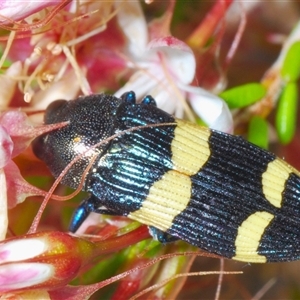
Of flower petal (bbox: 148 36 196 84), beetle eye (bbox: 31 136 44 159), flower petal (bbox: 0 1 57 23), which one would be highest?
flower petal (bbox: 0 1 57 23)

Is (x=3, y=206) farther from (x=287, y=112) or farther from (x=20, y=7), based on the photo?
(x=287, y=112)

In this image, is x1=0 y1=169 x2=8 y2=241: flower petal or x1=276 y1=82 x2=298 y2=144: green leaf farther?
x1=276 y1=82 x2=298 y2=144: green leaf

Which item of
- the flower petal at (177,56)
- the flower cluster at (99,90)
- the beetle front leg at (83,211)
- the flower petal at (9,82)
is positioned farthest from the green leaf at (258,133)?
the flower petal at (9,82)

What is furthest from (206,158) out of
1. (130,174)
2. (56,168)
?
(56,168)

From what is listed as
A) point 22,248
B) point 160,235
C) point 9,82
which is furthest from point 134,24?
point 22,248

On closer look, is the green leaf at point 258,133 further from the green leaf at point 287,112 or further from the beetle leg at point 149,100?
the beetle leg at point 149,100

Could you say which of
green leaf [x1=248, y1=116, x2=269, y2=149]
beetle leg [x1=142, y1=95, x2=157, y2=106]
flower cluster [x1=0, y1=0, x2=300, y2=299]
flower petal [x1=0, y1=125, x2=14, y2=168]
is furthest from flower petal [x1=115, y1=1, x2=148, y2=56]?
flower petal [x1=0, y1=125, x2=14, y2=168]

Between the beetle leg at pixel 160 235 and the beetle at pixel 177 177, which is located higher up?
the beetle at pixel 177 177

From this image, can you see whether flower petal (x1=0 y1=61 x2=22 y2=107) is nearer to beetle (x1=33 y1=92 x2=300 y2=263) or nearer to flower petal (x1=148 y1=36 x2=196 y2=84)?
beetle (x1=33 y1=92 x2=300 y2=263)
